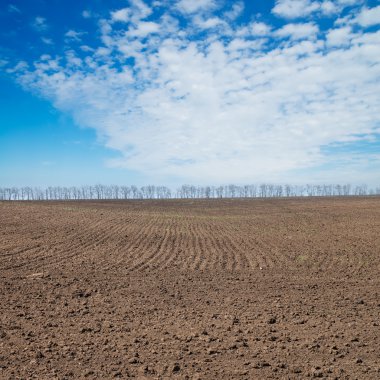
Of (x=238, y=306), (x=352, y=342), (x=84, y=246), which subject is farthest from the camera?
(x=84, y=246)

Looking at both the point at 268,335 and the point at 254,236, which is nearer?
the point at 268,335

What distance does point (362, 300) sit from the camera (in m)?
8.78

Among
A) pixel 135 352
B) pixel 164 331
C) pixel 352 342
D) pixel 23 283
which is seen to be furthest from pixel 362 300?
pixel 23 283

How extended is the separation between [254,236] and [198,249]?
5.98 m

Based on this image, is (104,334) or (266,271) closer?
(104,334)

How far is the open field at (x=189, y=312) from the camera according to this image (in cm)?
544

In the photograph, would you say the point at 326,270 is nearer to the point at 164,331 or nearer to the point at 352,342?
the point at 352,342

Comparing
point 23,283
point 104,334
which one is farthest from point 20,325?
point 23,283

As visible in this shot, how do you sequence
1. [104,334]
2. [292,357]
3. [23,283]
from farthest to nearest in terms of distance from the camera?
[23,283] → [104,334] → [292,357]

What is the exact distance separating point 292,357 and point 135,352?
8.72ft

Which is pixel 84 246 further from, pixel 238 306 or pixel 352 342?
→ pixel 352 342

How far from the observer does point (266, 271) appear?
41.9ft

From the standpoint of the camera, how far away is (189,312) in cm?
811

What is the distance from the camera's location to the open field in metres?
5.44
